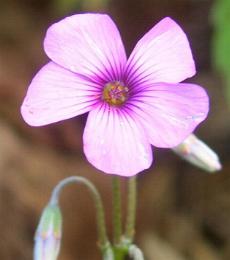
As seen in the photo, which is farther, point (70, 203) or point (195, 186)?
point (195, 186)

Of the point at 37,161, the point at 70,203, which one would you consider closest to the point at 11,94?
the point at 37,161

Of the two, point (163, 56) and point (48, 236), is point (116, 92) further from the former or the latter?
point (48, 236)

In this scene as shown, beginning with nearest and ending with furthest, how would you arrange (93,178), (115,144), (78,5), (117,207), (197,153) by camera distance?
(115,144)
(117,207)
(197,153)
(93,178)
(78,5)

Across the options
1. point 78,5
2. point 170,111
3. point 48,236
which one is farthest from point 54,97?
point 78,5

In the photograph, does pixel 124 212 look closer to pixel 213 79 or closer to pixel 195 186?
pixel 195 186

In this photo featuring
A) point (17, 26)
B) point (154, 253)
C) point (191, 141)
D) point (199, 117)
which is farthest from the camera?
point (17, 26)

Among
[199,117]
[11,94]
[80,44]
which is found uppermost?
[80,44]

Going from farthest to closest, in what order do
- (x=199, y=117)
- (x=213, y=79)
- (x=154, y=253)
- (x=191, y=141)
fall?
(x=213, y=79), (x=154, y=253), (x=191, y=141), (x=199, y=117)
